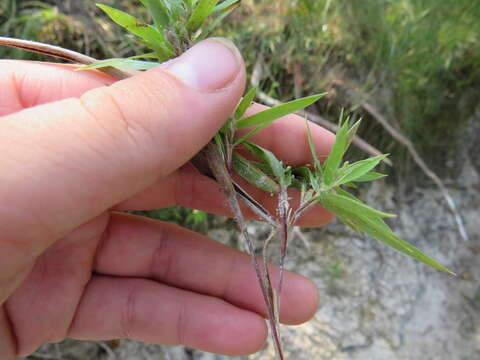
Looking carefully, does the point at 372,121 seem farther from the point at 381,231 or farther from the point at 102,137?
the point at 102,137

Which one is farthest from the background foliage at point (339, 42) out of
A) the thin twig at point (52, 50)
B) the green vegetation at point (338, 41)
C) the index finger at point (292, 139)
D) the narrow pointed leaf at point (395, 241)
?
the narrow pointed leaf at point (395, 241)

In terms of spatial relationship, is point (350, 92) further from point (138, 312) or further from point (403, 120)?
point (138, 312)

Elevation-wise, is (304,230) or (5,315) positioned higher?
(5,315)

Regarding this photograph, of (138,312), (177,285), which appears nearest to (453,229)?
(177,285)

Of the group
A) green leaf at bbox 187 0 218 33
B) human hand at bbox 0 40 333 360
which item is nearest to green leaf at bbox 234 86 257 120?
human hand at bbox 0 40 333 360

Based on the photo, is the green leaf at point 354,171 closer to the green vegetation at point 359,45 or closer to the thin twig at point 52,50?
the thin twig at point 52,50

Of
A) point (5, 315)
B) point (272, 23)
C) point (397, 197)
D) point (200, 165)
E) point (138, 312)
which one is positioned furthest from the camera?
point (397, 197)

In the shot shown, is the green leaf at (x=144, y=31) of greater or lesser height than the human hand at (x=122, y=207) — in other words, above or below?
above
